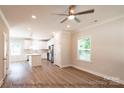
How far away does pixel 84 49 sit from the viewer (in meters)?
6.62

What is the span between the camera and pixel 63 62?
7484 mm

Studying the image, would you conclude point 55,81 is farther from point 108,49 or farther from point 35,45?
point 35,45

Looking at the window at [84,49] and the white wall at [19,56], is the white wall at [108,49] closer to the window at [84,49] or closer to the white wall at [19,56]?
the window at [84,49]

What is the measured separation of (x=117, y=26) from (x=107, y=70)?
6.07 ft

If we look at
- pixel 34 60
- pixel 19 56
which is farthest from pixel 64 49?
pixel 19 56

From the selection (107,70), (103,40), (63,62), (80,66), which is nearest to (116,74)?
(107,70)

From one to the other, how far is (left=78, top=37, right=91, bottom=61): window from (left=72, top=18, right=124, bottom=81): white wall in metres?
0.32

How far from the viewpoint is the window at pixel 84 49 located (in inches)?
242

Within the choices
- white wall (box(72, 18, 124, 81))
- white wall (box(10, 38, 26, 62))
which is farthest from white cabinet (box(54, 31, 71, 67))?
white wall (box(10, 38, 26, 62))

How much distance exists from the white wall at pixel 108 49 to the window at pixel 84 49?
316 millimetres

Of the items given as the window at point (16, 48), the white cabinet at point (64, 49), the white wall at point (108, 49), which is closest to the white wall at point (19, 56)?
the window at point (16, 48)

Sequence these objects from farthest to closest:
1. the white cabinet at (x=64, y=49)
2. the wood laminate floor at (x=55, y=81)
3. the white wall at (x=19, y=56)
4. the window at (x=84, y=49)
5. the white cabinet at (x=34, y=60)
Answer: the white wall at (x=19, y=56) < the white cabinet at (x=34, y=60) < the white cabinet at (x=64, y=49) < the window at (x=84, y=49) < the wood laminate floor at (x=55, y=81)
